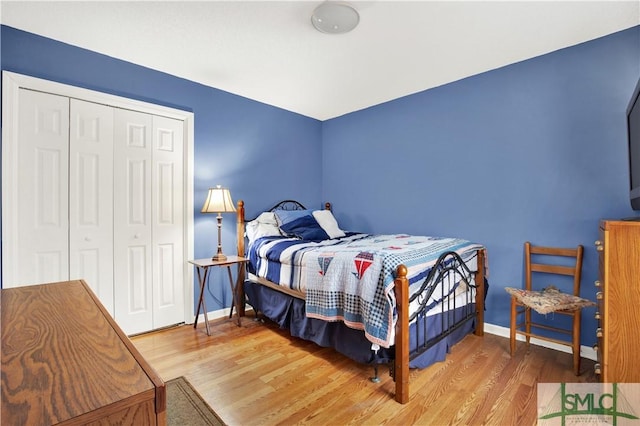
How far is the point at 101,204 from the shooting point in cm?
258

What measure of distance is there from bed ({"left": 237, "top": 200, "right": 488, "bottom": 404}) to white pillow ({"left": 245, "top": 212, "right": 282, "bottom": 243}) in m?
0.08

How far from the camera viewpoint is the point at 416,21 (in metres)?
2.08

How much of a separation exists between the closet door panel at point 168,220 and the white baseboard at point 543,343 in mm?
2975

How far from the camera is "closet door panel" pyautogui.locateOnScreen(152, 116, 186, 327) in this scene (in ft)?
9.43

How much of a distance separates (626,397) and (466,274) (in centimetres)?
116

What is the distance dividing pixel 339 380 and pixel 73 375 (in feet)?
5.72

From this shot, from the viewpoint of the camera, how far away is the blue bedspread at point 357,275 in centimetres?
182

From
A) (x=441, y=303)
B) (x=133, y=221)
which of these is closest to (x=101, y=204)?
(x=133, y=221)

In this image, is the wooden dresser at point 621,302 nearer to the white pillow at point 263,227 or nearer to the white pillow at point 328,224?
the white pillow at point 328,224

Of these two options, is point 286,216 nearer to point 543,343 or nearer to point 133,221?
point 133,221

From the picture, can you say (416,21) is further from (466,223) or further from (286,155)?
(286,155)

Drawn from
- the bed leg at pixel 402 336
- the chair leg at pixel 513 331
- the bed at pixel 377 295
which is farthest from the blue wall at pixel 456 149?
the bed leg at pixel 402 336

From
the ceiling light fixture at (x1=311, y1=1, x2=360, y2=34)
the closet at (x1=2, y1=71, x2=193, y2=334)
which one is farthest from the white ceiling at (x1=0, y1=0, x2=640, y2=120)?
the closet at (x1=2, y1=71, x2=193, y2=334)

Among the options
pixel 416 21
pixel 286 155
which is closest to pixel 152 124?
pixel 286 155
